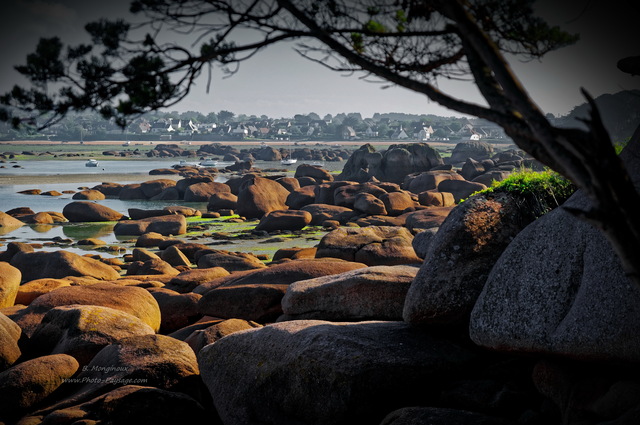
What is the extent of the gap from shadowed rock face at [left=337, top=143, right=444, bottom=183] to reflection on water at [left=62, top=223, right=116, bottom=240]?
28.6m

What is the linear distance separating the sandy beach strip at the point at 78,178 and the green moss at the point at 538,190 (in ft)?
186

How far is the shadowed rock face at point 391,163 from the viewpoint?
58719mm

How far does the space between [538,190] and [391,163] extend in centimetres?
5065

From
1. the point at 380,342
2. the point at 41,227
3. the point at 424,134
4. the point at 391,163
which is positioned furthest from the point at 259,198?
the point at 424,134

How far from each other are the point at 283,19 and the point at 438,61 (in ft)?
5.14

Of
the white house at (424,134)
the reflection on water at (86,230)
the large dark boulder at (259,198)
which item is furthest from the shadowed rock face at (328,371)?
the white house at (424,134)

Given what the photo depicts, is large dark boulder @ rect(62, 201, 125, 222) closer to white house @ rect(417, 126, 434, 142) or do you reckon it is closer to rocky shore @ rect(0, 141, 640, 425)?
rocky shore @ rect(0, 141, 640, 425)

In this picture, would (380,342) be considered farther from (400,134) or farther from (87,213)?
(400,134)

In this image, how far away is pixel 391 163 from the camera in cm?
5912

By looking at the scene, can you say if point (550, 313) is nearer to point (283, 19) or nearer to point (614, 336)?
point (614, 336)

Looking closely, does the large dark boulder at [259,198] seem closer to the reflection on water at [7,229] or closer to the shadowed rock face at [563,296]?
the reflection on water at [7,229]

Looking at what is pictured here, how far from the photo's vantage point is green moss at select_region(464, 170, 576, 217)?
342 inches

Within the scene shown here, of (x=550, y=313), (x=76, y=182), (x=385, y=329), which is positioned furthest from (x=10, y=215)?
(x=550, y=313)

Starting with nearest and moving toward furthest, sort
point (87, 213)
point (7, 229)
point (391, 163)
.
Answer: point (7, 229), point (87, 213), point (391, 163)
